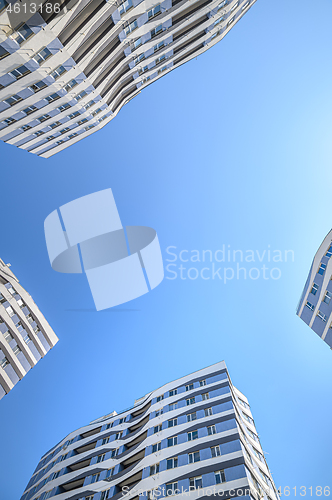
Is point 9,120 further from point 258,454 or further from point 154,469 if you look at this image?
point 258,454

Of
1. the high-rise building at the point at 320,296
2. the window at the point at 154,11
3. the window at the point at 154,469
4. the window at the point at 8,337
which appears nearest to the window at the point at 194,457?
the window at the point at 154,469

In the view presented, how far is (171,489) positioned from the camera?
21.5 m

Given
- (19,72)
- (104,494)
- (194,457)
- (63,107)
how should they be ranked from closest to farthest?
(19,72) < (194,457) < (104,494) < (63,107)

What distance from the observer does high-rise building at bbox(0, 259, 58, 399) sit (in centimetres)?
2447

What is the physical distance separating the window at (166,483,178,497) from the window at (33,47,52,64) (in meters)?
37.1

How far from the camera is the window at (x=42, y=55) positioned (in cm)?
1920

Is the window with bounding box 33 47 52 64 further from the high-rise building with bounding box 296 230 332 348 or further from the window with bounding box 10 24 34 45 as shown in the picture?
the high-rise building with bounding box 296 230 332 348

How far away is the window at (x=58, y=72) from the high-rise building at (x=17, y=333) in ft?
70.9

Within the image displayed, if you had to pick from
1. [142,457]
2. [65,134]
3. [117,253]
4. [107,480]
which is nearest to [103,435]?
[107,480]

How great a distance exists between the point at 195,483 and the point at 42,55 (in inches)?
1461

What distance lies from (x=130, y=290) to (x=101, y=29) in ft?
75.2

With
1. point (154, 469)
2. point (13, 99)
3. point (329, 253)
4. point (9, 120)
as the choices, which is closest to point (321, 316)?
point (329, 253)

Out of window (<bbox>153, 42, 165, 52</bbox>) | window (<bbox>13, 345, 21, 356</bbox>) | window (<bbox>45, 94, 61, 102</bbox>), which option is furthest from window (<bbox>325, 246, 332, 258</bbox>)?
window (<bbox>13, 345, 21, 356</bbox>)

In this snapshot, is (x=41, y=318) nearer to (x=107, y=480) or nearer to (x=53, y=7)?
(x=107, y=480)
